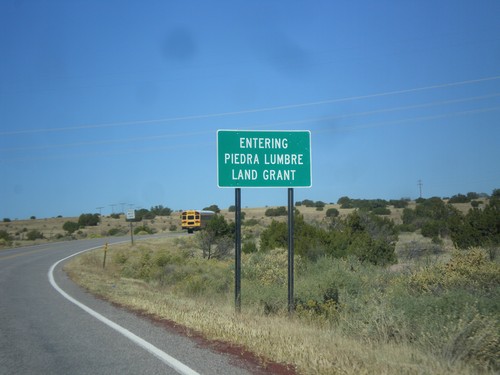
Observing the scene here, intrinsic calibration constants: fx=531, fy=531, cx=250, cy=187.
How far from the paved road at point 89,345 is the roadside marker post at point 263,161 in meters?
3.38

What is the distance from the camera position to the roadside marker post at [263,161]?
41.9 ft

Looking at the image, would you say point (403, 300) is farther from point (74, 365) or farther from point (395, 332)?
point (74, 365)

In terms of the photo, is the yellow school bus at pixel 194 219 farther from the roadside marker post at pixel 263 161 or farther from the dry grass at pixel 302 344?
the roadside marker post at pixel 263 161

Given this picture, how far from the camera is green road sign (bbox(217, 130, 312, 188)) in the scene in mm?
12797

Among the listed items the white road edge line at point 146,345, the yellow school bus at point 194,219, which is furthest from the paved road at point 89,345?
the yellow school bus at point 194,219

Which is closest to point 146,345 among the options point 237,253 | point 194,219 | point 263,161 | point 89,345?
point 89,345

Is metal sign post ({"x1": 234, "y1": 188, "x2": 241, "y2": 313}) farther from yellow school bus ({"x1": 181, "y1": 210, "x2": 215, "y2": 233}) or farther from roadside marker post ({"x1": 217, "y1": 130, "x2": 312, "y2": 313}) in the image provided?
yellow school bus ({"x1": 181, "y1": 210, "x2": 215, "y2": 233})

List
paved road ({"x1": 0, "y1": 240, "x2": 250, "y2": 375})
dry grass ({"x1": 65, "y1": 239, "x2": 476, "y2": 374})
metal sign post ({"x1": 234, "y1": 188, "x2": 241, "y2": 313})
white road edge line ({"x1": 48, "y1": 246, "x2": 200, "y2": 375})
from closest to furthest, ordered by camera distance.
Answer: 1. dry grass ({"x1": 65, "y1": 239, "x2": 476, "y2": 374})
2. white road edge line ({"x1": 48, "y1": 246, "x2": 200, "y2": 375})
3. paved road ({"x1": 0, "y1": 240, "x2": 250, "y2": 375})
4. metal sign post ({"x1": 234, "y1": 188, "x2": 241, "y2": 313})

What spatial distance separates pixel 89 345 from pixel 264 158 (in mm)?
6015

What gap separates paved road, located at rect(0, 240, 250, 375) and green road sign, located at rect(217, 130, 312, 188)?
4.01 meters

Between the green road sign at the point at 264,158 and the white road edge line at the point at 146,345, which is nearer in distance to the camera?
the white road edge line at the point at 146,345

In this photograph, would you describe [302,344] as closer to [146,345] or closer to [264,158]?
[146,345]

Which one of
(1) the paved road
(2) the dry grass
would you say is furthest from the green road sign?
(1) the paved road

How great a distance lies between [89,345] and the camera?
9.14 m
